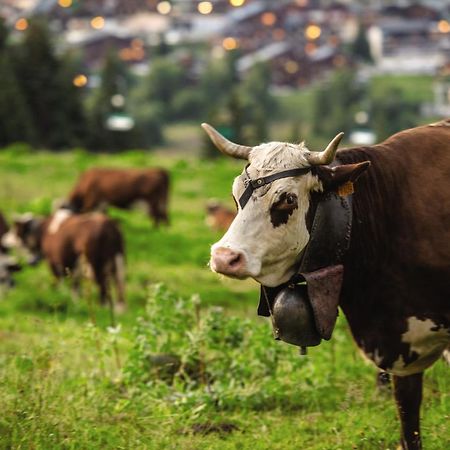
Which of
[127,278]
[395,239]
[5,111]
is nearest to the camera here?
[395,239]

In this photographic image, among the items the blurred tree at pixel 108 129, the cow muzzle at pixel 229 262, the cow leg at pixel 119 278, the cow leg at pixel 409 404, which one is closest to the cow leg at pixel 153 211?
the cow leg at pixel 119 278

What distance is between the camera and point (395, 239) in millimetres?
4754

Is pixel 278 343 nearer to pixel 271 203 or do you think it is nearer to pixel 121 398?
pixel 121 398

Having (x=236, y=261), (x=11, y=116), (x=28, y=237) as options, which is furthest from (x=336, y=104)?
(x=236, y=261)

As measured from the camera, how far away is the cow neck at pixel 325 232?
460 centimetres

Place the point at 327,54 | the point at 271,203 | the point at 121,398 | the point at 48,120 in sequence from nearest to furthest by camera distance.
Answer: the point at 271,203
the point at 121,398
the point at 48,120
the point at 327,54

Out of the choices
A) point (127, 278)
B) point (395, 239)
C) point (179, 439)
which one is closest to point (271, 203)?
point (395, 239)

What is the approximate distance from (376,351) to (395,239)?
593 millimetres

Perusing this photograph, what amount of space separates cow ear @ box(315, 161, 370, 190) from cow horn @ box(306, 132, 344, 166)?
0.26 ft

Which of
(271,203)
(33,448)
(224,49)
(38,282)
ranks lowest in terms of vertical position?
(224,49)

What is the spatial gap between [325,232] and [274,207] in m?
0.31

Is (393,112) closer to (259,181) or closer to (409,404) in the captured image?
(409,404)

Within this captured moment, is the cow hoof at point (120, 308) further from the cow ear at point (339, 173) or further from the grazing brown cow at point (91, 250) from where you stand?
the cow ear at point (339, 173)

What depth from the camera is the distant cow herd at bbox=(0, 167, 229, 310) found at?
13062 millimetres
